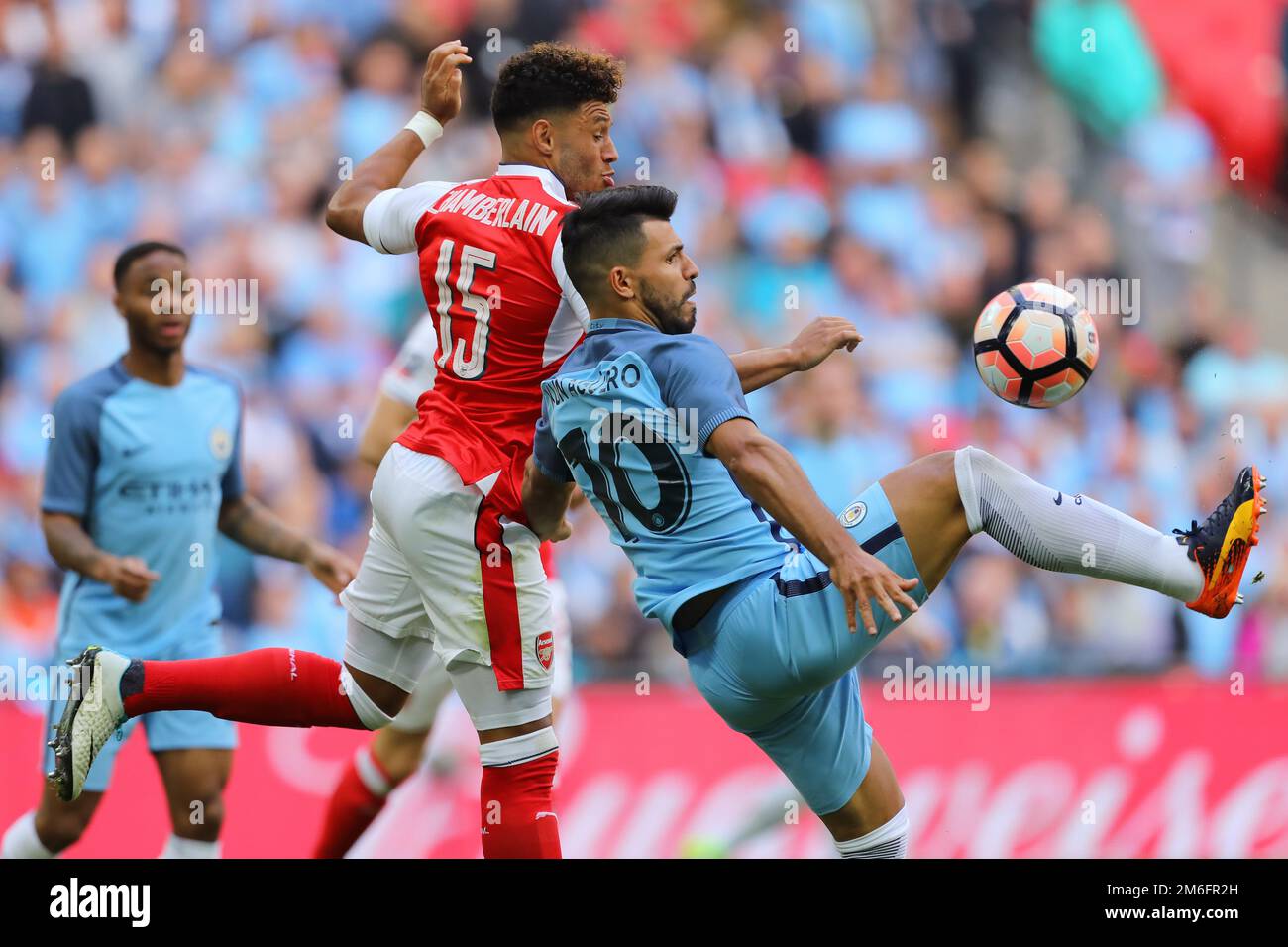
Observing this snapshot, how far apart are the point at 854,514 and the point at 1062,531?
0.56 m

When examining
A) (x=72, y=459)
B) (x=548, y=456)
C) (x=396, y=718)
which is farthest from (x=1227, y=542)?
(x=72, y=459)

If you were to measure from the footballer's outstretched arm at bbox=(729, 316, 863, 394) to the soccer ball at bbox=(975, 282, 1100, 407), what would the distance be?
0.43 metres

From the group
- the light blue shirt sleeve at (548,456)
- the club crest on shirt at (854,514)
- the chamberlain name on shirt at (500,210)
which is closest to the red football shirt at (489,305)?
the chamberlain name on shirt at (500,210)

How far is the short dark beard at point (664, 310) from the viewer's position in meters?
4.69

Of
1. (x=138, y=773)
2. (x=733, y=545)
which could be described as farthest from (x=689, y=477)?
(x=138, y=773)

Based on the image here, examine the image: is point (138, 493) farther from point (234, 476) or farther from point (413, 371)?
point (413, 371)

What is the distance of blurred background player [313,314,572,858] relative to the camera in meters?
6.42

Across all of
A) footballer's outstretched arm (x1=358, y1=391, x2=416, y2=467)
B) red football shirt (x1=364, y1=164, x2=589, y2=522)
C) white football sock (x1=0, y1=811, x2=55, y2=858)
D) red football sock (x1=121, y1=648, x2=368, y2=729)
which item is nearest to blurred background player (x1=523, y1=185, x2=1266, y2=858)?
red football shirt (x1=364, y1=164, x2=589, y2=522)

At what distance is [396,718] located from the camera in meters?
6.39

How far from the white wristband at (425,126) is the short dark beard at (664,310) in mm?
1186

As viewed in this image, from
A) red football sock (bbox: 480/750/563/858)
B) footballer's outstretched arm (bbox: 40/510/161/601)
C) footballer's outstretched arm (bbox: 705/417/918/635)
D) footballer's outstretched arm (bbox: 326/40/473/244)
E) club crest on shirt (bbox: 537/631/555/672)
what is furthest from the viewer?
footballer's outstretched arm (bbox: 40/510/161/601)

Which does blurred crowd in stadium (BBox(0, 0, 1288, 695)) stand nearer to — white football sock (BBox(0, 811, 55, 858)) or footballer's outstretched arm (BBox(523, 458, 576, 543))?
white football sock (BBox(0, 811, 55, 858))

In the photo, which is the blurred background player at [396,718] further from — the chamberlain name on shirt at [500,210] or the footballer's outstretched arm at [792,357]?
the footballer's outstretched arm at [792,357]
